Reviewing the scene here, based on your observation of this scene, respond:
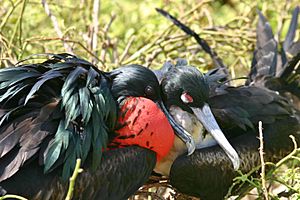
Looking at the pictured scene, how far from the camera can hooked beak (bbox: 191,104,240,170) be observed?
152 inches

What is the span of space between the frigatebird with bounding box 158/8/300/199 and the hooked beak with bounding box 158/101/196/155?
9 centimetres

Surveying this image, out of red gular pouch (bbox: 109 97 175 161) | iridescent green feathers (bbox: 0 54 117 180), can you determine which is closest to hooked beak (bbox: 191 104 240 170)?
red gular pouch (bbox: 109 97 175 161)

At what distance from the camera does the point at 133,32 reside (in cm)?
573

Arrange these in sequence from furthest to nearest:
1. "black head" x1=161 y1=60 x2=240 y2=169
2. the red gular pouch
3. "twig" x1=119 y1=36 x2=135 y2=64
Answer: "twig" x1=119 y1=36 x2=135 y2=64 < "black head" x1=161 y1=60 x2=240 y2=169 < the red gular pouch

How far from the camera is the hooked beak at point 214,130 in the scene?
3855mm

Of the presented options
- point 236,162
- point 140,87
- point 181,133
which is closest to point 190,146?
point 181,133

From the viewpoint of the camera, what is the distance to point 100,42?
17.4 feet

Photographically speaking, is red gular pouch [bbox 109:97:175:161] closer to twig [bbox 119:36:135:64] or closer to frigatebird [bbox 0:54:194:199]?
frigatebird [bbox 0:54:194:199]

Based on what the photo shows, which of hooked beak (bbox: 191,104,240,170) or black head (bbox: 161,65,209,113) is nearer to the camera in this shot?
hooked beak (bbox: 191,104,240,170)

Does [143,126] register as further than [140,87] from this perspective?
No

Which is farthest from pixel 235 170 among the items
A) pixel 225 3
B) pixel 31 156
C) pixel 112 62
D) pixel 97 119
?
pixel 225 3

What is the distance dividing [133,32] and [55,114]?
7.58 ft

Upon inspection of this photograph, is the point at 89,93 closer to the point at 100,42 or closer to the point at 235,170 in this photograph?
the point at 235,170

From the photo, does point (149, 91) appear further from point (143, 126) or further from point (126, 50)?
point (126, 50)
